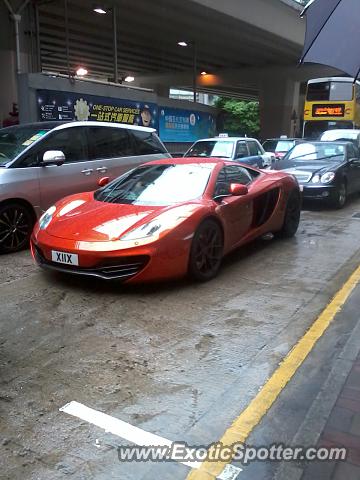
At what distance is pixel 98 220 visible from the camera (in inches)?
204

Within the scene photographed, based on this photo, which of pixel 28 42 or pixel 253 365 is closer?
pixel 253 365

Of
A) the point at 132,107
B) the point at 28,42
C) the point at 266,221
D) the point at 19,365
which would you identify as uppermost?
the point at 28,42

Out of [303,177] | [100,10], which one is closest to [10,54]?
[100,10]

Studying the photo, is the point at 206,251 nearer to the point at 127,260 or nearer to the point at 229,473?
the point at 127,260

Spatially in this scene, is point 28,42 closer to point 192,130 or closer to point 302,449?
point 192,130

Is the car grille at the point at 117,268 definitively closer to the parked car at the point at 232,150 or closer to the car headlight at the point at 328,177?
the car headlight at the point at 328,177

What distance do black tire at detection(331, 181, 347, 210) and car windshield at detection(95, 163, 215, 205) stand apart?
515cm

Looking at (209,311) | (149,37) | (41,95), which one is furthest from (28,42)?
(209,311)

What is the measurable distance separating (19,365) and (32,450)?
1023 millimetres

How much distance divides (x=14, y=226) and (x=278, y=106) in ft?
88.4

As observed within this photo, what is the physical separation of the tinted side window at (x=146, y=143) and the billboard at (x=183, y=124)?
11.3 m

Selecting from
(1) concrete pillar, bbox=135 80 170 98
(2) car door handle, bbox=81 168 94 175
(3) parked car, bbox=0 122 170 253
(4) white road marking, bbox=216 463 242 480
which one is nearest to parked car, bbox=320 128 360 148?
(3) parked car, bbox=0 122 170 253

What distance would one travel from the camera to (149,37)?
73.2ft

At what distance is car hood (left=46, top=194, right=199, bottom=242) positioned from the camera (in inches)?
194
